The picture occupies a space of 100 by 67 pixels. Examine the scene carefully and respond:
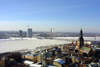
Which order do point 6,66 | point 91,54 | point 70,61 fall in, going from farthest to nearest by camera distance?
1. point 91,54
2. point 70,61
3. point 6,66

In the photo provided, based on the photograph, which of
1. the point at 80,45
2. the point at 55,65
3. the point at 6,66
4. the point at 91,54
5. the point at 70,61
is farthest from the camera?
the point at 80,45

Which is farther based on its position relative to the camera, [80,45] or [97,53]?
[80,45]

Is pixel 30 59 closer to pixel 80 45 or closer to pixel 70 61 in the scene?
pixel 70 61

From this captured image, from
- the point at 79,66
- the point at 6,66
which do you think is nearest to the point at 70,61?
the point at 79,66

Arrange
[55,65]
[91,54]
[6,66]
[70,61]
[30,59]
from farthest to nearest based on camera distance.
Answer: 1. [91,54]
2. [30,59]
3. [70,61]
4. [55,65]
5. [6,66]

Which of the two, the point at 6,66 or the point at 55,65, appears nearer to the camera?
the point at 6,66

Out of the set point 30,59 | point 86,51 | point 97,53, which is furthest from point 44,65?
point 97,53

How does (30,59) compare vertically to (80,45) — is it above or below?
below

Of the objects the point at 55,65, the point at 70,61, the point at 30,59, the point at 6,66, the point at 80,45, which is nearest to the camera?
the point at 6,66

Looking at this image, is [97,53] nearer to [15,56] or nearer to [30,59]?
[30,59]
